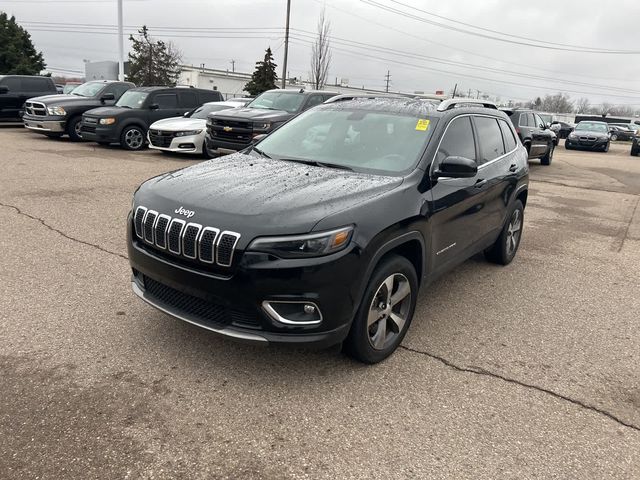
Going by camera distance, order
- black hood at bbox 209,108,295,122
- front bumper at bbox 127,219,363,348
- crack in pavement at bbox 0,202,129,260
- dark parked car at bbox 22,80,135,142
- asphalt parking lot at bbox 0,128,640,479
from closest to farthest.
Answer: asphalt parking lot at bbox 0,128,640,479, front bumper at bbox 127,219,363,348, crack in pavement at bbox 0,202,129,260, black hood at bbox 209,108,295,122, dark parked car at bbox 22,80,135,142

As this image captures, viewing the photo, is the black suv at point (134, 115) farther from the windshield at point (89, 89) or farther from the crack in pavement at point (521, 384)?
the crack in pavement at point (521, 384)

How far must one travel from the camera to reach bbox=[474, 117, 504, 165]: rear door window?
485 centimetres

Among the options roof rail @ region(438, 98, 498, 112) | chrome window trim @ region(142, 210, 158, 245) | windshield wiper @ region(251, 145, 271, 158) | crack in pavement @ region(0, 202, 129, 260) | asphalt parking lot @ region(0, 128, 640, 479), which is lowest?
crack in pavement @ region(0, 202, 129, 260)

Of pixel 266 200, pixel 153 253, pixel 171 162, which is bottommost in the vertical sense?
pixel 171 162

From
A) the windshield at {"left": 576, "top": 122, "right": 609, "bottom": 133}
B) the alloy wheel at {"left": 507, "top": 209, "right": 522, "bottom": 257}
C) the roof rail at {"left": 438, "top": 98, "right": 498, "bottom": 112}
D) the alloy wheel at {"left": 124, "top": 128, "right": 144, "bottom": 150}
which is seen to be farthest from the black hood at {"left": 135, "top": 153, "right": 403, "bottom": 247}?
the windshield at {"left": 576, "top": 122, "right": 609, "bottom": 133}

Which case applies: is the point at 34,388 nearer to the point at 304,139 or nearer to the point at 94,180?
the point at 304,139

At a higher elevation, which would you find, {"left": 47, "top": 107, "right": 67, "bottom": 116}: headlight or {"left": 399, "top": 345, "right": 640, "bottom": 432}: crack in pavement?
{"left": 47, "top": 107, "right": 67, "bottom": 116}: headlight

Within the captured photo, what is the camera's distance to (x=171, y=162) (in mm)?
12508

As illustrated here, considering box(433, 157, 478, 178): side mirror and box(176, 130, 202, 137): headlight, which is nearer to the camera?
box(433, 157, 478, 178): side mirror

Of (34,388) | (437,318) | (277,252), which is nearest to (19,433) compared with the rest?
(34,388)

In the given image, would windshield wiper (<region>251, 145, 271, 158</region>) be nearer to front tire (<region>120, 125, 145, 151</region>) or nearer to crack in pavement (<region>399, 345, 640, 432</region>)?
crack in pavement (<region>399, 345, 640, 432</region>)

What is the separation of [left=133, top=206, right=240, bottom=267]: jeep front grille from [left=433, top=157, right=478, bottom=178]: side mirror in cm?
171

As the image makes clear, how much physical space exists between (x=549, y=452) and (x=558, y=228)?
591cm

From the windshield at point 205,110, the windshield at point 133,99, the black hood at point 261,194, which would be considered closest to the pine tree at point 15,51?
the windshield at point 133,99
